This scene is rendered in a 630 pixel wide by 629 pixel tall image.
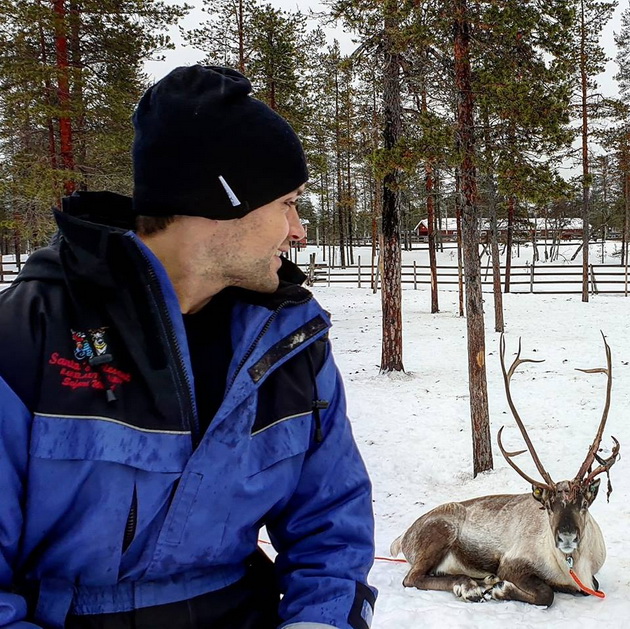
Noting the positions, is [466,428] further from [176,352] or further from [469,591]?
[176,352]

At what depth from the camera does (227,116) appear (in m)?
1.55

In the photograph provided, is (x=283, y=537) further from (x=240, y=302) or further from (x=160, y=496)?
(x=240, y=302)

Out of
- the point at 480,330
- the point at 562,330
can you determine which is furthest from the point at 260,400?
the point at 562,330

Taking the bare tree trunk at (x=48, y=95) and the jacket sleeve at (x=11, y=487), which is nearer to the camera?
the jacket sleeve at (x=11, y=487)

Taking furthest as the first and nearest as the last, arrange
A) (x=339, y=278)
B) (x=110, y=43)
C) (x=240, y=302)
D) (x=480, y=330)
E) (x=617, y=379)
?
(x=339, y=278) → (x=110, y=43) → (x=617, y=379) → (x=480, y=330) → (x=240, y=302)

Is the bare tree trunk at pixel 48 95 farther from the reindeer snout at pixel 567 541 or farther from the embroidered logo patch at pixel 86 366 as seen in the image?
the embroidered logo patch at pixel 86 366

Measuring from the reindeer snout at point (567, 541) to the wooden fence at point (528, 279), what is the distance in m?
20.0

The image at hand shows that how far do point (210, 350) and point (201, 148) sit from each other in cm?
54

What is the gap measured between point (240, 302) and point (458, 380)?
10.9 m

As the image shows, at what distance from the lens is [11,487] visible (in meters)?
1.22

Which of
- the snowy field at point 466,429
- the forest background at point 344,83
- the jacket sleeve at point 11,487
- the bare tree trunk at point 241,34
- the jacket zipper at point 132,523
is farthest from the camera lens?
the bare tree trunk at point 241,34

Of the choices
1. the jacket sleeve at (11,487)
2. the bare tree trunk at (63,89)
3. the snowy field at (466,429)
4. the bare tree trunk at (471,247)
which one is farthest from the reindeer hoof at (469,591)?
the bare tree trunk at (63,89)

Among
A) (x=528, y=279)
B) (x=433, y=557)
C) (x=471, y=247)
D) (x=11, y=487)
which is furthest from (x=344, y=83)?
(x=528, y=279)

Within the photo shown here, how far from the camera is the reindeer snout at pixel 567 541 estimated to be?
4.19 meters
